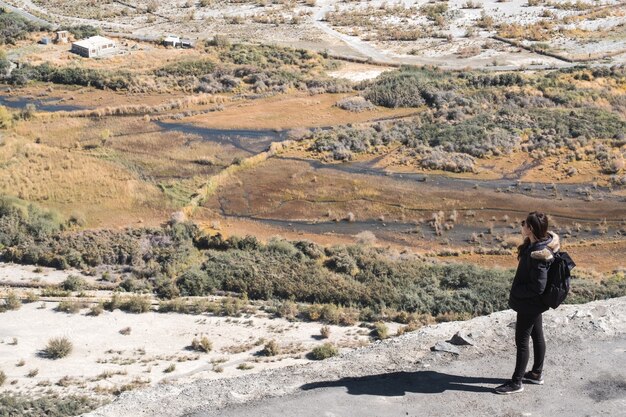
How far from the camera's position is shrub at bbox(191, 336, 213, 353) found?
18156mm

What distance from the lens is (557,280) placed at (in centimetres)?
934

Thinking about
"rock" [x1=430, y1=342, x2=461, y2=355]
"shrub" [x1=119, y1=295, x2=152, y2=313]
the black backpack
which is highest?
the black backpack

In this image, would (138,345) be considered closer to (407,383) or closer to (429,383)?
(407,383)

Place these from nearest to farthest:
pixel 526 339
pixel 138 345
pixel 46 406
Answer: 1. pixel 526 339
2. pixel 46 406
3. pixel 138 345

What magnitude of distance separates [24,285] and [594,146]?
26.9 meters

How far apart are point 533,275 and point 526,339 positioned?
1.05m

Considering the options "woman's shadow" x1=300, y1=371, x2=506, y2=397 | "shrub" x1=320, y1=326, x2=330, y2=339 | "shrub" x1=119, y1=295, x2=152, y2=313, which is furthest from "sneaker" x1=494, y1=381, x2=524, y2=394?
"shrub" x1=119, y1=295, x2=152, y2=313

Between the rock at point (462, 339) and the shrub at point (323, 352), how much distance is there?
17.2 feet

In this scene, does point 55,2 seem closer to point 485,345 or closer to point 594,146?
point 594,146

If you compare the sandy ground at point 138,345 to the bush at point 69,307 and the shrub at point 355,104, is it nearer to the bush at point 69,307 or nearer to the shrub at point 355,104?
the bush at point 69,307

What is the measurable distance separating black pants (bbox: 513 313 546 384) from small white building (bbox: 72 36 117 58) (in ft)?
167

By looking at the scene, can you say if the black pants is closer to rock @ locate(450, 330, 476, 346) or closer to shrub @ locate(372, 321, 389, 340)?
rock @ locate(450, 330, 476, 346)

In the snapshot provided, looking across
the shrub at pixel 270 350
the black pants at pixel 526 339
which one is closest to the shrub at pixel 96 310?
the shrub at pixel 270 350

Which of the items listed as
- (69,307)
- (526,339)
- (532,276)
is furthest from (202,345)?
(532,276)
